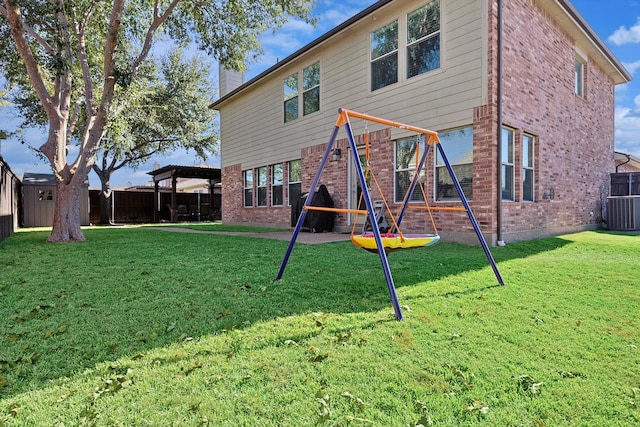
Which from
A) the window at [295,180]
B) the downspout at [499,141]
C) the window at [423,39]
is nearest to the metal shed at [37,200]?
the window at [295,180]

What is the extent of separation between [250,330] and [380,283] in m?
1.82

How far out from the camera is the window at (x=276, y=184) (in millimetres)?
12391

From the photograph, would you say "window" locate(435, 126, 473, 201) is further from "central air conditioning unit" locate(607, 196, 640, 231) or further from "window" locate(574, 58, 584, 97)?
"central air conditioning unit" locate(607, 196, 640, 231)

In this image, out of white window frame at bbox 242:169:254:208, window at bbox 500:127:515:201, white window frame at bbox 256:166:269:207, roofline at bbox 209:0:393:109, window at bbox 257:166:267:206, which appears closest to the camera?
window at bbox 500:127:515:201

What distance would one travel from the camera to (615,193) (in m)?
11.9

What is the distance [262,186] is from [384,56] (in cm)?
661

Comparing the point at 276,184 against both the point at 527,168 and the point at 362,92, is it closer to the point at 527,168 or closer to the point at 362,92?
the point at 362,92

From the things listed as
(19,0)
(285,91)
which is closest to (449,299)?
(19,0)

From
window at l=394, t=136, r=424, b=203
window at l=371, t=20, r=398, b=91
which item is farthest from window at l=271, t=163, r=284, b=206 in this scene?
window at l=394, t=136, r=424, b=203

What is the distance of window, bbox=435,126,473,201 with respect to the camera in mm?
7082

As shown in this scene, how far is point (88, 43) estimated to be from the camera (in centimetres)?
1011

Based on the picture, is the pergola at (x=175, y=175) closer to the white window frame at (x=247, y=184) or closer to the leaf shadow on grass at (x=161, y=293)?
the white window frame at (x=247, y=184)

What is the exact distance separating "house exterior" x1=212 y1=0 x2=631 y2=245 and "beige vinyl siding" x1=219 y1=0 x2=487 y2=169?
28 millimetres

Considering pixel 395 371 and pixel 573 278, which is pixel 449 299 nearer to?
pixel 395 371
